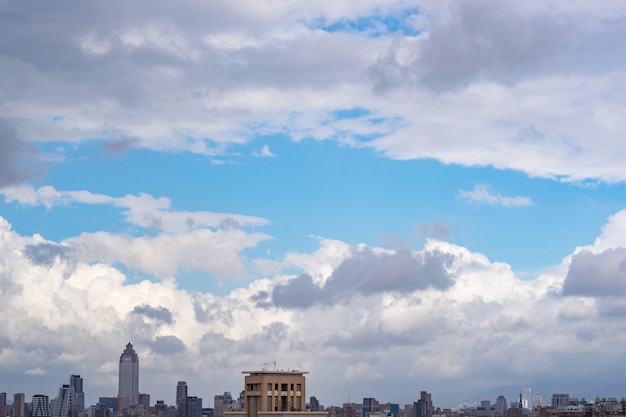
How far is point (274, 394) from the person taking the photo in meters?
106

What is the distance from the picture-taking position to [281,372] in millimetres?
106250

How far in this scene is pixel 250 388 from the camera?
107 metres

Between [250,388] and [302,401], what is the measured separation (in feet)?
18.3

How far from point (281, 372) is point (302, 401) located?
406 centimetres

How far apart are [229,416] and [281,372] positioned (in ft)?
26.0

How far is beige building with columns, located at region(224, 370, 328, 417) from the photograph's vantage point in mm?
105250

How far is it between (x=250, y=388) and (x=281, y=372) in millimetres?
3622

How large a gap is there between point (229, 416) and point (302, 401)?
7.97 m

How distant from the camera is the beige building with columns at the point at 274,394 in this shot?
105250 mm

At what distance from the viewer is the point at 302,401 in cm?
10756

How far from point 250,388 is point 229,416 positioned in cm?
467

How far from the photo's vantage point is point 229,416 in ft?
357
